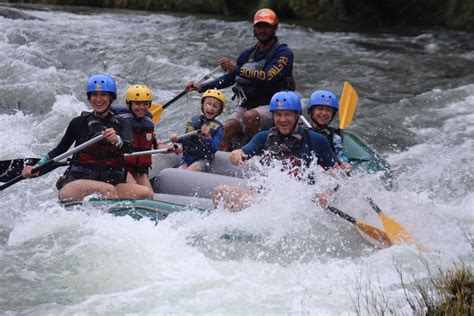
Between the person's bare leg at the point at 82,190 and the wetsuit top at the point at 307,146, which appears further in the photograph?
the wetsuit top at the point at 307,146

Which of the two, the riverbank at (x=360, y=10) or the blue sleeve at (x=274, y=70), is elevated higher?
the blue sleeve at (x=274, y=70)

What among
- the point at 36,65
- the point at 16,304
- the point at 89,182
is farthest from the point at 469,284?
the point at 36,65

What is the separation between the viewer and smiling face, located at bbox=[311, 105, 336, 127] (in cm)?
647

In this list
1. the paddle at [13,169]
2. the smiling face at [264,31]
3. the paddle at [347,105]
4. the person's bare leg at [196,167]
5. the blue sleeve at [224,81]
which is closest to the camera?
the paddle at [13,169]

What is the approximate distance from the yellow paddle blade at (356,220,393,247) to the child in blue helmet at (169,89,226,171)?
1.80m

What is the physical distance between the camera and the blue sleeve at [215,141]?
6.77 meters

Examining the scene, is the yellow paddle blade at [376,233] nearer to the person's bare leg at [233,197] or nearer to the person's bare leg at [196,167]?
the person's bare leg at [233,197]

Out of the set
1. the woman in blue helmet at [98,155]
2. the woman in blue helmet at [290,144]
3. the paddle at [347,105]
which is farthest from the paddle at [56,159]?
the paddle at [347,105]

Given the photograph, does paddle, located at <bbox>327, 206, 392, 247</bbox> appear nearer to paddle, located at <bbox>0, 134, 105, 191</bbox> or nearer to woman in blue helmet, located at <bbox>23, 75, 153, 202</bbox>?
woman in blue helmet, located at <bbox>23, 75, 153, 202</bbox>

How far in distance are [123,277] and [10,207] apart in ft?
7.89

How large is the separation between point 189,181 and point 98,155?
885 mm

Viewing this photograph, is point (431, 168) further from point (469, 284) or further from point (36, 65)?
point (36, 65)

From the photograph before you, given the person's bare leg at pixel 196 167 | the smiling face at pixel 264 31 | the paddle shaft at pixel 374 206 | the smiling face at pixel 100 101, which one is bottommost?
the paddle shaft at pixel 374 206

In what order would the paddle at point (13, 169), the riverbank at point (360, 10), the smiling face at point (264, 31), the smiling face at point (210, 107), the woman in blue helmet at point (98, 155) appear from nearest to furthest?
the woman in blue helmet at point (98, 155) < the paddle at point (13, 169) < the smiling face at point (210, 107) < the smiling face at point (264, 31) < the riverbank at point (360, 10)
